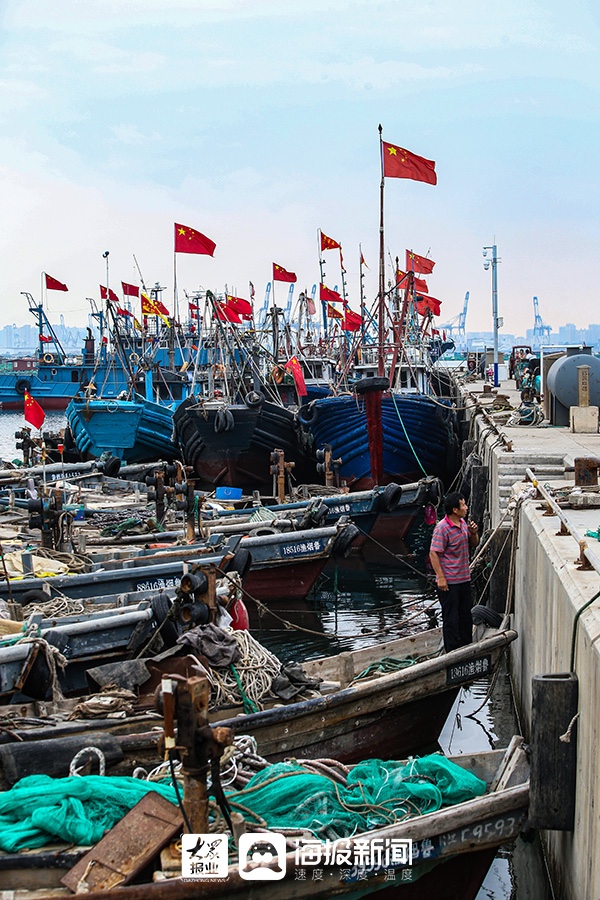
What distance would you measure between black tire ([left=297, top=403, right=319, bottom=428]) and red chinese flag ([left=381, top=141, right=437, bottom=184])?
23.7 feet

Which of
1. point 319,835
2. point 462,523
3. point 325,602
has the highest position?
point 462,523

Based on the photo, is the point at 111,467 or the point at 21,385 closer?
the point at 111,467

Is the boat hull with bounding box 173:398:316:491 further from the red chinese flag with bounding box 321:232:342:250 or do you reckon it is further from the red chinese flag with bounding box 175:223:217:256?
the red chinese flag with bounding box 321:232:342:250

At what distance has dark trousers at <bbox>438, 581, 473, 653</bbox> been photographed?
882 cm

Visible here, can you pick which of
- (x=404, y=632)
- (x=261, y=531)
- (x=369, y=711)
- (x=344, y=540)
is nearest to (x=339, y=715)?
(x=369, y=711)

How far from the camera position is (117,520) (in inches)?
656

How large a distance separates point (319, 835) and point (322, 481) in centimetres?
2100

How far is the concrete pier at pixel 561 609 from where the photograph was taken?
16.4 feet

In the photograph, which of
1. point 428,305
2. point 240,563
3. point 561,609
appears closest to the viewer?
point 561,609

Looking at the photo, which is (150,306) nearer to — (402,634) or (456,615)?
(402,634)

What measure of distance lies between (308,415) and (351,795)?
2086cm

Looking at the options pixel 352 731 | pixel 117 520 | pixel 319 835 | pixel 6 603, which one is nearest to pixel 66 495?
pixel 117 520

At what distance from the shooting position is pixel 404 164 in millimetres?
20906

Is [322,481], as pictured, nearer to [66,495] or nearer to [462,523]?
[66,495]
